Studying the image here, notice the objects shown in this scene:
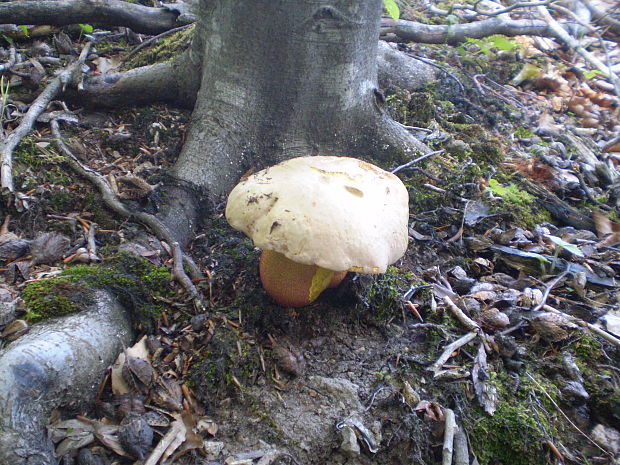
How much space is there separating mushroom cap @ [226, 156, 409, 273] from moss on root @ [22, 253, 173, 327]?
1.91 feet

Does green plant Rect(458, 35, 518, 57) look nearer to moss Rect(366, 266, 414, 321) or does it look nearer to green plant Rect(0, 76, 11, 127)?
moss Rect(366, 266, 414, 321)

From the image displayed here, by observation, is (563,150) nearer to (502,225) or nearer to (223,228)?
(502,225)

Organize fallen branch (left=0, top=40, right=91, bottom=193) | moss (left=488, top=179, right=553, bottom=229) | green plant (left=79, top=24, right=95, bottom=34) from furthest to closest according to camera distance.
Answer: green plant (left=79, top=24, right=95, bottom=34)
moss (left=488, top=179, right=553, bottom=229)
fallen branch (left=0, top=40, right=91, bottom=193)

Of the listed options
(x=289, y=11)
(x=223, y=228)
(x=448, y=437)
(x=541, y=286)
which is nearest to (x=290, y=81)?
(x=289, y=11)

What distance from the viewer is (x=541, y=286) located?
2553 millimetres

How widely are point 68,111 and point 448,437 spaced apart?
127 inches

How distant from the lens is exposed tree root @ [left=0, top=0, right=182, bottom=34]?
3.37 meters

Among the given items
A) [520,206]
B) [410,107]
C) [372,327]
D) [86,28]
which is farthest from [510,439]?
[86,28]

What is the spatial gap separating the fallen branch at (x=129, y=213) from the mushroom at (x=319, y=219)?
42 centimetres

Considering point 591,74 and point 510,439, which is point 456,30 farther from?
point 510,439

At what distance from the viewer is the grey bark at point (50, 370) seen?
1444 mm

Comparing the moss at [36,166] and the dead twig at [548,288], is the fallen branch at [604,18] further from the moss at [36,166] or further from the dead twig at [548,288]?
the moss at [36,166]

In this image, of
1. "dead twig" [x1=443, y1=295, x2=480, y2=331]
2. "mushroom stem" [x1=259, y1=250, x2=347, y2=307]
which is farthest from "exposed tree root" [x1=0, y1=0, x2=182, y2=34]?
"dead twig" [x1=443, y1=295, x2=480, y2=331]

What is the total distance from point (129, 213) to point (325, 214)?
136cm
